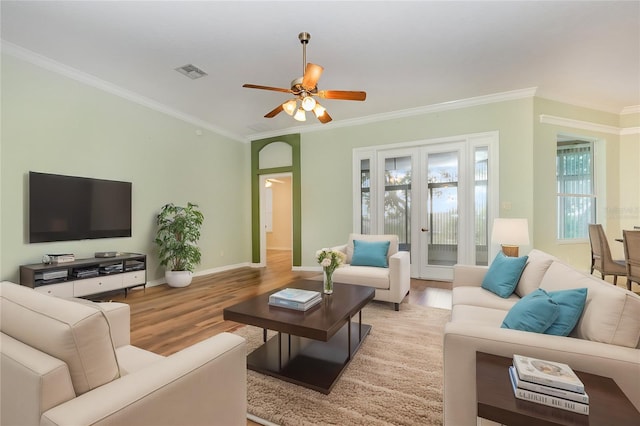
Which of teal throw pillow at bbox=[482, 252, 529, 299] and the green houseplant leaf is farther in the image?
the green houseplant leaf

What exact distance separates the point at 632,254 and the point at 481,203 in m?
1.80

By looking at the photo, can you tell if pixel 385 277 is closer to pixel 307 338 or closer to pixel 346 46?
pixel 307 338

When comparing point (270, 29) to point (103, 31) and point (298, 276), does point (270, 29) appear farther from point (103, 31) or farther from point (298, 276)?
point (298, 276)

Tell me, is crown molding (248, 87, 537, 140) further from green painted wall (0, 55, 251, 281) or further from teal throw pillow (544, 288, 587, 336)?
teal throw pillow (544, 288, 587, 336)

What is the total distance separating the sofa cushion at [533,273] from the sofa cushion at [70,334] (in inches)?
104

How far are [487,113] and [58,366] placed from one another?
17.8ft

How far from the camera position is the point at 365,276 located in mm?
3406

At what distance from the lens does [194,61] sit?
3383 mm

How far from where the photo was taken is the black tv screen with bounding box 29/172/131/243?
130 inches

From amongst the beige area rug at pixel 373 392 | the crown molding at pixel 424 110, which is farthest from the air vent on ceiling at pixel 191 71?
the beige area rug at pixel 373 392

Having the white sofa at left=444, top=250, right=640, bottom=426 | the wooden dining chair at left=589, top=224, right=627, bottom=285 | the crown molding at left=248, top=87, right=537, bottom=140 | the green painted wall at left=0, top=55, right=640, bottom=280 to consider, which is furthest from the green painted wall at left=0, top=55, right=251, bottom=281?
the wooden dining chair at left=589, top=224, right=627, bottom=285

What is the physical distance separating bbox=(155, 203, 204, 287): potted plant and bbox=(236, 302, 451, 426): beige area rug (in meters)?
2.53

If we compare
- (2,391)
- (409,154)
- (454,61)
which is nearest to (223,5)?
(454,61)

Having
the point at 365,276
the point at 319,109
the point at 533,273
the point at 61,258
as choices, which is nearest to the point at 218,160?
the point at 61,258
